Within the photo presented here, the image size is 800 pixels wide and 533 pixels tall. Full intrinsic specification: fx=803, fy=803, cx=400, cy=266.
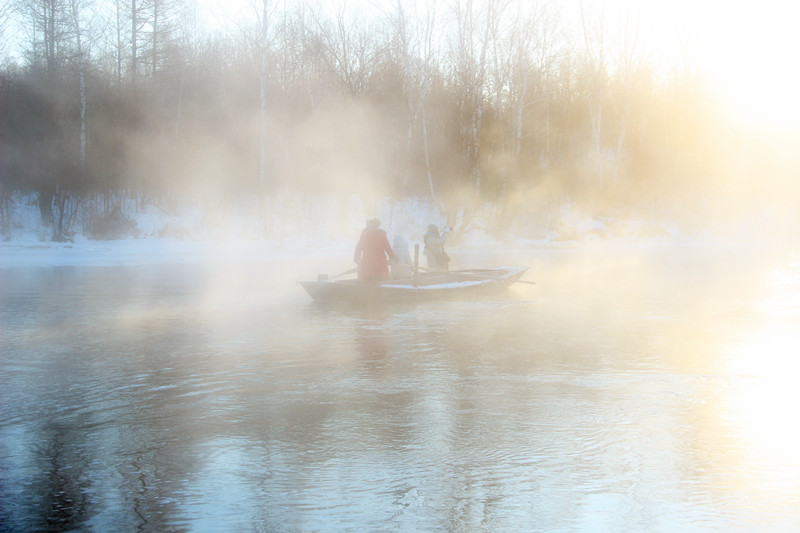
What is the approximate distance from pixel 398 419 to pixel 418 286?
806 centimetres

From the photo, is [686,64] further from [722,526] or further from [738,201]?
[722,526]

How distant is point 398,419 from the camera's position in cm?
615

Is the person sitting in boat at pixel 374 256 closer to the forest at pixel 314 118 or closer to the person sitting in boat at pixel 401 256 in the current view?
the person sitting in boat at pixel 401 256

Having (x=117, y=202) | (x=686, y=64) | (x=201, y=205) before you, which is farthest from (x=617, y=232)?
(x=117, y=202)

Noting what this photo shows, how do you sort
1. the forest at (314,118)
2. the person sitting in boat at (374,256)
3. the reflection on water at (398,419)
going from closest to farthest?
1. the reflection on water at (398,419)
2. the person sitting in boat at (374,256)
3. the forest at (314,118)

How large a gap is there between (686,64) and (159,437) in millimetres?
43749

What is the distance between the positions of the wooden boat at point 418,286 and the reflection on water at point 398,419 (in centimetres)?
111

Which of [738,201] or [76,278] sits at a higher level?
[738,201]

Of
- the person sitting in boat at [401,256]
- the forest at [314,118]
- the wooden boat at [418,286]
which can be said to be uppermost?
the forest at [314,118]

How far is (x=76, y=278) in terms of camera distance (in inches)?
712

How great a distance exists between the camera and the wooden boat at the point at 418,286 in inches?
534

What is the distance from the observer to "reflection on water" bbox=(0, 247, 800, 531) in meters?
4.33

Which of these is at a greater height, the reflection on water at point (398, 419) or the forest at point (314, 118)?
the forest at point (314, 118)

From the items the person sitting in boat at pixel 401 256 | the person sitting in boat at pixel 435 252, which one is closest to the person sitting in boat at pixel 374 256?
the person sitting in boat at pixel 401 256
